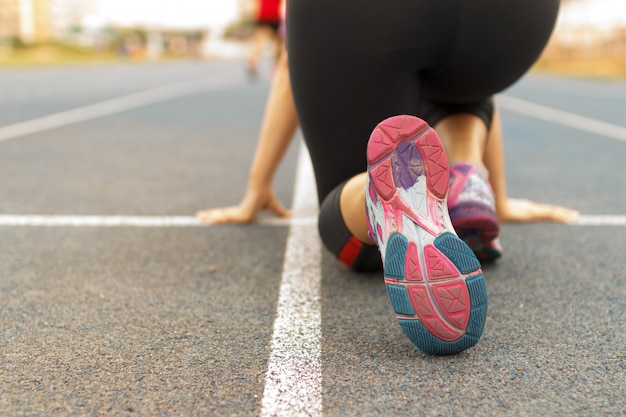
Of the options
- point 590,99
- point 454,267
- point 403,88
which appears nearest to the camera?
point 454,267

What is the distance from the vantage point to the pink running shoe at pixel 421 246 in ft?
4.98

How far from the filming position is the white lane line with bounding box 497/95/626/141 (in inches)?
263

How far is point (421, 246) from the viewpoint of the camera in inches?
60.4

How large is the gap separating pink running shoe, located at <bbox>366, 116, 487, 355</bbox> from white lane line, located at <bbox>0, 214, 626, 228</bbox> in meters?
1.46

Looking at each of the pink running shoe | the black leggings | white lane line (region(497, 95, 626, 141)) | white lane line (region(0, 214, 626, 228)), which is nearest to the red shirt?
white lane line (region(497, 95, 626, 141))

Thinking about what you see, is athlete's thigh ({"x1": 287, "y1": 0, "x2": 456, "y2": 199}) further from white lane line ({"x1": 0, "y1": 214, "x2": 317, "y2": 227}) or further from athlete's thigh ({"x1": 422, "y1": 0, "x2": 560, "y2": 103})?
white lane line ({"x1": 0, "y1": 214, "x2": 317, "y2": 227})

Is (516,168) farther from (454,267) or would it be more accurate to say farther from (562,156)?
(454,267)

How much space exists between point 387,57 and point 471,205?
0.51 m

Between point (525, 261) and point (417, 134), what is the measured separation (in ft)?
3.60

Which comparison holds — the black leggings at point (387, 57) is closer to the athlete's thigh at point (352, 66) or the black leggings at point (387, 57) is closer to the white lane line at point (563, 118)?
the athlete's thigh at point (352, 66)

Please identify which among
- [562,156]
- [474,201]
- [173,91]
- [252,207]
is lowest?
[173,91]

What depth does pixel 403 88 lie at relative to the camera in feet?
6.31

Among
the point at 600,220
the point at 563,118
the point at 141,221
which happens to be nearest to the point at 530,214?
the point at 600,220

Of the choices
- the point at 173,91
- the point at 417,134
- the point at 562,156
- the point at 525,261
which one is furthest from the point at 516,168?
the point at 173,91
